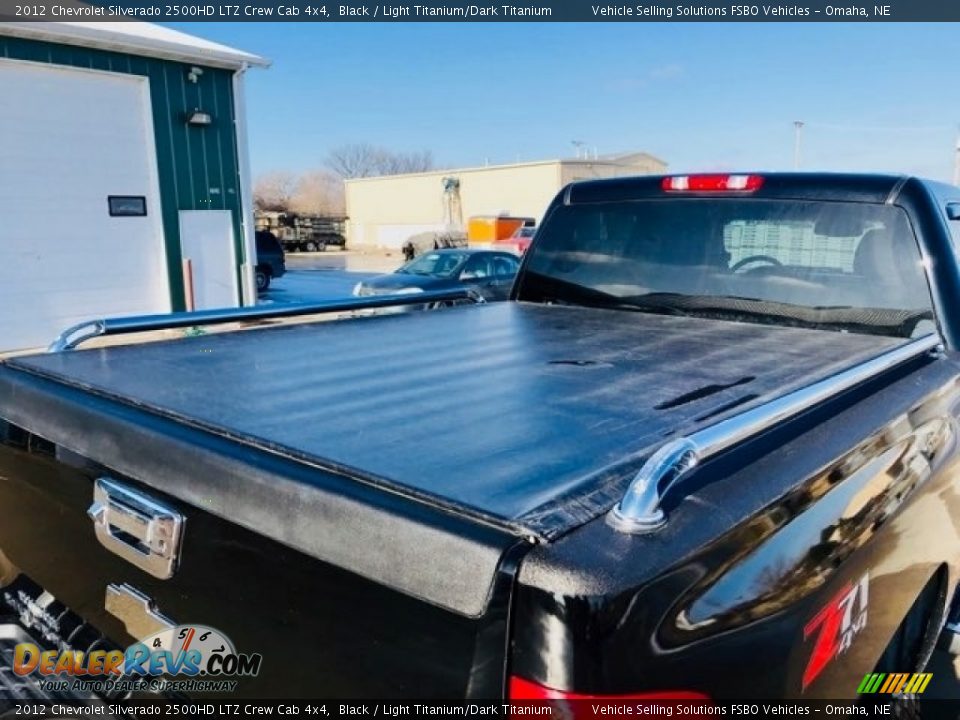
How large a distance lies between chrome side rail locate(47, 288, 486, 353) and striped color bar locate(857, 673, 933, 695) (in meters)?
2.37

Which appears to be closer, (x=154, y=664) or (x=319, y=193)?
(x=154, y=664)

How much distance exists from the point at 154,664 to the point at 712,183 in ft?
9.62

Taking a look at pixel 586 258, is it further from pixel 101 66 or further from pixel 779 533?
pixel 101 66

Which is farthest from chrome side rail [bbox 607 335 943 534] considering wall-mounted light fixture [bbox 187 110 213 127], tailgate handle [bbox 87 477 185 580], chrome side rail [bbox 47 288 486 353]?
wall-mounted light fixture [bbox 187 110 213 127]

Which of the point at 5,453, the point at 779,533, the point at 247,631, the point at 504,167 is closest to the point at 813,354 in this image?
the point at 779,533

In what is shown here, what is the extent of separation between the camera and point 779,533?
1.31 metres

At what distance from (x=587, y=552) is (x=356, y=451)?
58 cm

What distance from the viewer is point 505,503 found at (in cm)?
124

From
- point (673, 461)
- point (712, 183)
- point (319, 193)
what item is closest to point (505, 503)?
point (673, 461)

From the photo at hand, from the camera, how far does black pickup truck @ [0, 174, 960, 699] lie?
1.10 meters

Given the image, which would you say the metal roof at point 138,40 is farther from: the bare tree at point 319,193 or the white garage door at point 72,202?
the bare tree at point 319,193

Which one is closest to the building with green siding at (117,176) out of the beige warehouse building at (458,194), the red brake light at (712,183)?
the red brake light at (712,183)

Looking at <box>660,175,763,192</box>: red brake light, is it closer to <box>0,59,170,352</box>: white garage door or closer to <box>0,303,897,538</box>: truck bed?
<box>0,303,897,538</box>: truck bed

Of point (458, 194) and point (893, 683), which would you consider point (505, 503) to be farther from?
point (458, 194)
